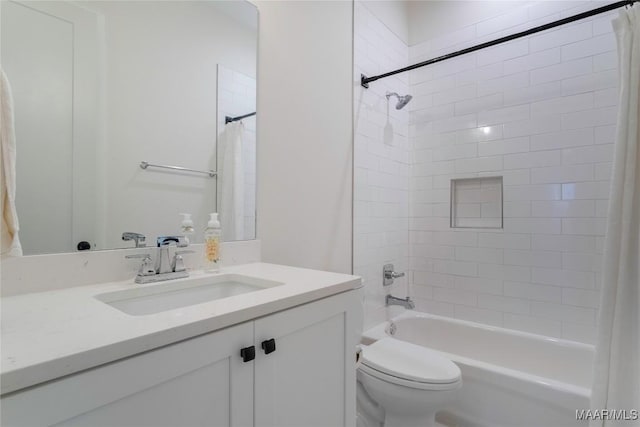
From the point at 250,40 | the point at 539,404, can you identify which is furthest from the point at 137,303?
the point at 539,404

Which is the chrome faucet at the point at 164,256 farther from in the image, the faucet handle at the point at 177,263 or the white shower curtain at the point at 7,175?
the white shower curtain at the point at 7,175

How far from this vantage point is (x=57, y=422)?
448mm

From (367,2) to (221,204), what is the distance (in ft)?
5.67

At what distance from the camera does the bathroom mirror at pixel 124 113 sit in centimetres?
84

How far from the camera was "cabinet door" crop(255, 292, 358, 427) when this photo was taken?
0.72m

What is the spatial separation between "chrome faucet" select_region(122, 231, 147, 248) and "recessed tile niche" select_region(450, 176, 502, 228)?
6.61 feet

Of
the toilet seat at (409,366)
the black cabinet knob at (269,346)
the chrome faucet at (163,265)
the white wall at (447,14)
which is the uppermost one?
the white wall at (447,14)

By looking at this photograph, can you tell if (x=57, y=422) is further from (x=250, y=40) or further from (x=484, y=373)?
(x=484, y=373)

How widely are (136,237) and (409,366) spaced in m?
1.30

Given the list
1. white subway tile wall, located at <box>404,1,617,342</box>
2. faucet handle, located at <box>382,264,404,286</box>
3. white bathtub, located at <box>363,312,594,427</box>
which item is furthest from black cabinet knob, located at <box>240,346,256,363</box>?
white subway tile wall, located at <box>404,1,617,342</box>

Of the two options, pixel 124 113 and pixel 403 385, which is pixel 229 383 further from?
pixel 403 385

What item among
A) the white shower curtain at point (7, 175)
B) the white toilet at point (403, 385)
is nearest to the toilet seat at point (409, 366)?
the white toilet at point (403, 385)

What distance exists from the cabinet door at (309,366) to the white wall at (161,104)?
583 millimetres

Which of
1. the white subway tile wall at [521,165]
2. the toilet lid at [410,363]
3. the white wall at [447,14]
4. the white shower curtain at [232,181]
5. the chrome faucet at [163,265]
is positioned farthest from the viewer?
the white wall at [447,14]
